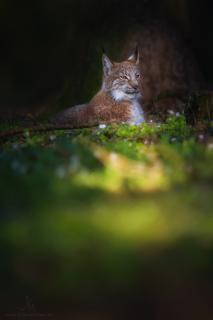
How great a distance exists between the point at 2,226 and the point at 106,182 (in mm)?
1220

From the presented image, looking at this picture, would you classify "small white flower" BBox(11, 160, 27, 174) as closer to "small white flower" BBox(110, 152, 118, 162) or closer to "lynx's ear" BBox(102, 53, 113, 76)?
"small white flower" BBox(110, 152, 118, 162)

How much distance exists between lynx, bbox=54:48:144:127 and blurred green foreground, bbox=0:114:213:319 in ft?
11.1

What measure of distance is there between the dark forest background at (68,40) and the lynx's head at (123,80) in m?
2.03

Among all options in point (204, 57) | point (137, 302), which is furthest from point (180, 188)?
point (204, 57)

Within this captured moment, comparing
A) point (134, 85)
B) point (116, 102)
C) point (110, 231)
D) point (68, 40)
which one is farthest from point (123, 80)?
point (68, 40)

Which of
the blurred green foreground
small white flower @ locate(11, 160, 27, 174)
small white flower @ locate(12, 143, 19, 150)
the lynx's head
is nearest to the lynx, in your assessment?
the lynx's head

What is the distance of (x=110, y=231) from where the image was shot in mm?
6152

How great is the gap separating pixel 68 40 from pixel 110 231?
1192 cm

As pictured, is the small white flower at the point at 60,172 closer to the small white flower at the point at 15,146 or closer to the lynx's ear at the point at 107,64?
the small white flower at the point at 15,146

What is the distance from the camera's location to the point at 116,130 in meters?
9.80

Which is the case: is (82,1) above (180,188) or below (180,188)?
above

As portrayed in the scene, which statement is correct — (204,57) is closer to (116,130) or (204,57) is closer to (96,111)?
(96,111)

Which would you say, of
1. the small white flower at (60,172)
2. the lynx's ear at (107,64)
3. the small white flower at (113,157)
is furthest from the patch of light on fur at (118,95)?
the small white flower at (60,172)

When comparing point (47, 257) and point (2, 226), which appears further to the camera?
point (2, 226)
